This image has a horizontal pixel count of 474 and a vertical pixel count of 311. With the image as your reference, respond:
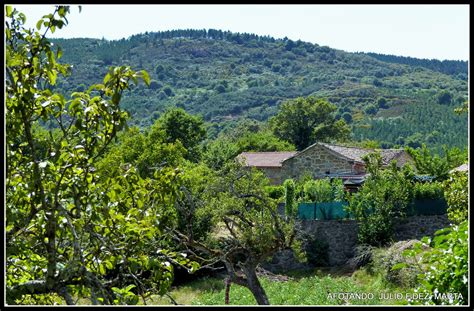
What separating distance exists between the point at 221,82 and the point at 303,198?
94.6 metres

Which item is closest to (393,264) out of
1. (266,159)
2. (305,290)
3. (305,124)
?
(305,290)

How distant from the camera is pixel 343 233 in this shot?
25.7 m

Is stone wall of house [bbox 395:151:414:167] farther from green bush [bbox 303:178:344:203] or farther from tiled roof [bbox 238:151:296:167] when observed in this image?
green bush [bbox 303:178:344:203]

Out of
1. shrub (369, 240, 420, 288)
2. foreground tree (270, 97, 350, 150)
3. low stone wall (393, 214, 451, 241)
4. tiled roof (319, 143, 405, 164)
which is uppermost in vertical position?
foreground tree (270, 97, 350, 150)

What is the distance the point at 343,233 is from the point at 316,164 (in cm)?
1102

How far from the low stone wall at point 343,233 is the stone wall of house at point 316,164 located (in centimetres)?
1013

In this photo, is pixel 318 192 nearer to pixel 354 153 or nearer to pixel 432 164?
pixel 432 164

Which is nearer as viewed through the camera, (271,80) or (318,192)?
A: (318,192)

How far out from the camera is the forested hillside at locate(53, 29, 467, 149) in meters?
84.9

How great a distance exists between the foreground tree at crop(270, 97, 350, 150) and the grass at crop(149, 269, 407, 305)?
35020 mm

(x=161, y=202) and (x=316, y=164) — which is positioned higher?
(x=161, y=202)

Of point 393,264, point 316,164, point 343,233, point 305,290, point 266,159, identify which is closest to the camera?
point 393,264

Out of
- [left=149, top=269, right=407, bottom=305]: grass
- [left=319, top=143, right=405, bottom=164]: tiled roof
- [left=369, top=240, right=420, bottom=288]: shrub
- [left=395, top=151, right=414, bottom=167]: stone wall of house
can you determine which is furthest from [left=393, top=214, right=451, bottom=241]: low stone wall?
[left=395, top=151, right=414, bottom=167]: stone wall of house

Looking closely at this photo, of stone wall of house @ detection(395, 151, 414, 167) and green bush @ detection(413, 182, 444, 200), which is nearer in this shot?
green bush @ detection(413, 182, 444, 200)
